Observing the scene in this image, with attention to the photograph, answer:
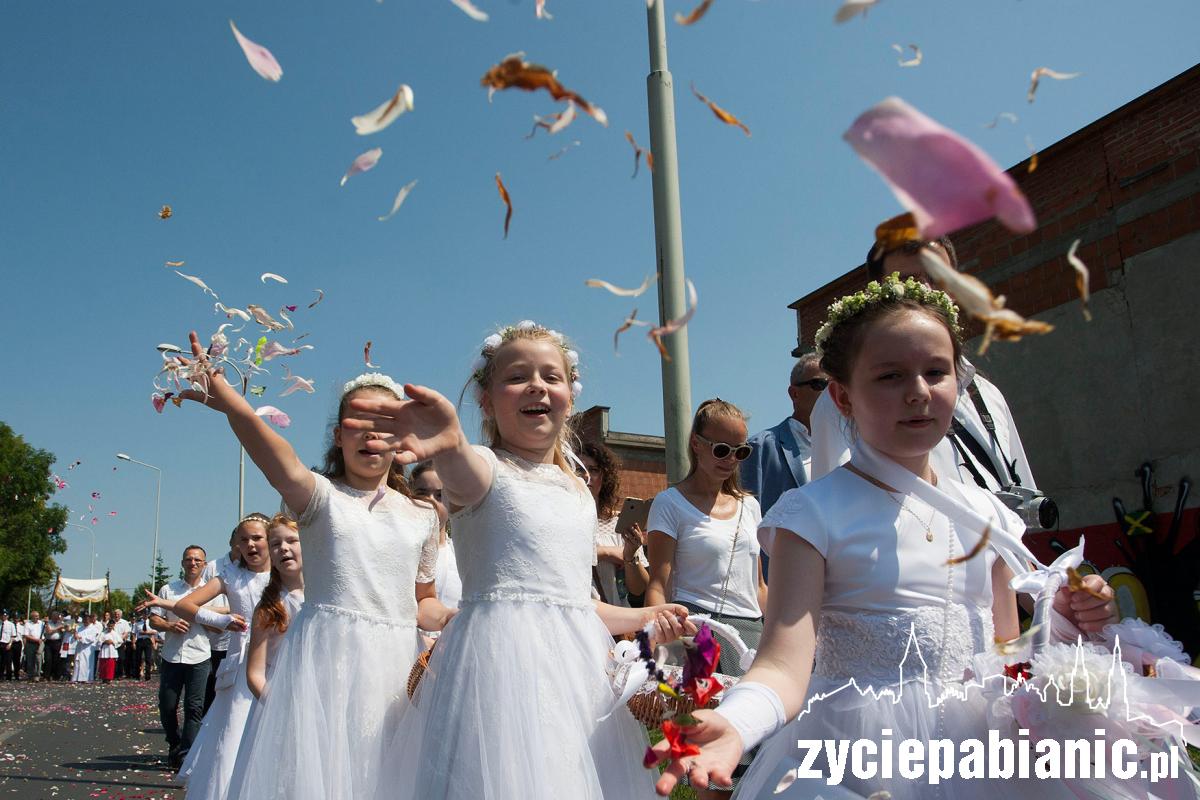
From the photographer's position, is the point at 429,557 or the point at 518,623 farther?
the point at 429,557

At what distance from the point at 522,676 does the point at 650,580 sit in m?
1.79

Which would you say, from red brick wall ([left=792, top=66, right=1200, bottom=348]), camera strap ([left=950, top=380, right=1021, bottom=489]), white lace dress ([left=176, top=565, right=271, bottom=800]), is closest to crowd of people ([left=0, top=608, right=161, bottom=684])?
white lace dress ([left=176, top=565, right=271, bottom=800])

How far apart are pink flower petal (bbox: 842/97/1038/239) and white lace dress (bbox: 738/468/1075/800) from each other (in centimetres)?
133

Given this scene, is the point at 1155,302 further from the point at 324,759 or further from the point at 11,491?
the point at 11,491

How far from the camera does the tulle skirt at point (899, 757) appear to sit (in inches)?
77.0

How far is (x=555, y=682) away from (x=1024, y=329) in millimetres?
2241

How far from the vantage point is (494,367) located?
11.4 ft

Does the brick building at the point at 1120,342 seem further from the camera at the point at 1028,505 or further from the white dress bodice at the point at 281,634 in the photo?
the white dress bodice at the point at 281,634

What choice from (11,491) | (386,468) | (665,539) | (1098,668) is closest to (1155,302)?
(665,539)

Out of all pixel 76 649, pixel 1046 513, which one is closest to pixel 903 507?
pixel 1046 513

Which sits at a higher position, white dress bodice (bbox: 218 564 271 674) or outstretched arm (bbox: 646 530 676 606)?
outstretched arm (bbox: 646 530 676 606)

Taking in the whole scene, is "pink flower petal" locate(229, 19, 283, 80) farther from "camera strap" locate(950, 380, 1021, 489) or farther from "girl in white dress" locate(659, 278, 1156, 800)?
"camera strap" locate(950, 380, 1021, 489)

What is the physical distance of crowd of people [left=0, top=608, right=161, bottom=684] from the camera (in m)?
28.4

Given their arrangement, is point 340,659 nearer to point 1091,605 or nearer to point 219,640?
point 1091,605
